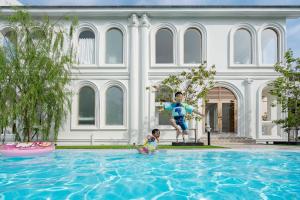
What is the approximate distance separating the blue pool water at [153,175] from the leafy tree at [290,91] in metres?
4.63

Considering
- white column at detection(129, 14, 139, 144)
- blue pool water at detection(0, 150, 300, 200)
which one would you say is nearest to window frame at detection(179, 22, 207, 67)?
white column at detection(129, 14, 139, 144)

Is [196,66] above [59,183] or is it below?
above

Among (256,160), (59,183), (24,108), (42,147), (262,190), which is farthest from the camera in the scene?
(24,108)

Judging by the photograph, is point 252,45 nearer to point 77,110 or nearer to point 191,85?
point 191,85

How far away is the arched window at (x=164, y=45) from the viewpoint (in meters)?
17.6

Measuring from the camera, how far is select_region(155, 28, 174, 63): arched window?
691 inches

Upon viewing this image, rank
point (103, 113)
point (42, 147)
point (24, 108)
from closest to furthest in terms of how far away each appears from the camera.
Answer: point (42, 147)
point (24, 108)
point (103, 113)

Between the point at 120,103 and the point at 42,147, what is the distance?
7.14 meters

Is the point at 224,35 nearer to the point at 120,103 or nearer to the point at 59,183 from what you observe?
the point at 120,103

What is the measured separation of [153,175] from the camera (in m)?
7.19

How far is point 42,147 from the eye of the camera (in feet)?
35.3

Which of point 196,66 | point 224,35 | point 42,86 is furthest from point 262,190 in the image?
point 224,35

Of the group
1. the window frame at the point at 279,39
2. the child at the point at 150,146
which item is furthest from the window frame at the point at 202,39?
the child at the point at 150,146

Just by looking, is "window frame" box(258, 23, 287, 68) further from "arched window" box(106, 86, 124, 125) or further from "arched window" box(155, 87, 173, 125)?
"arched window" box(106, 86, 124, 125)
